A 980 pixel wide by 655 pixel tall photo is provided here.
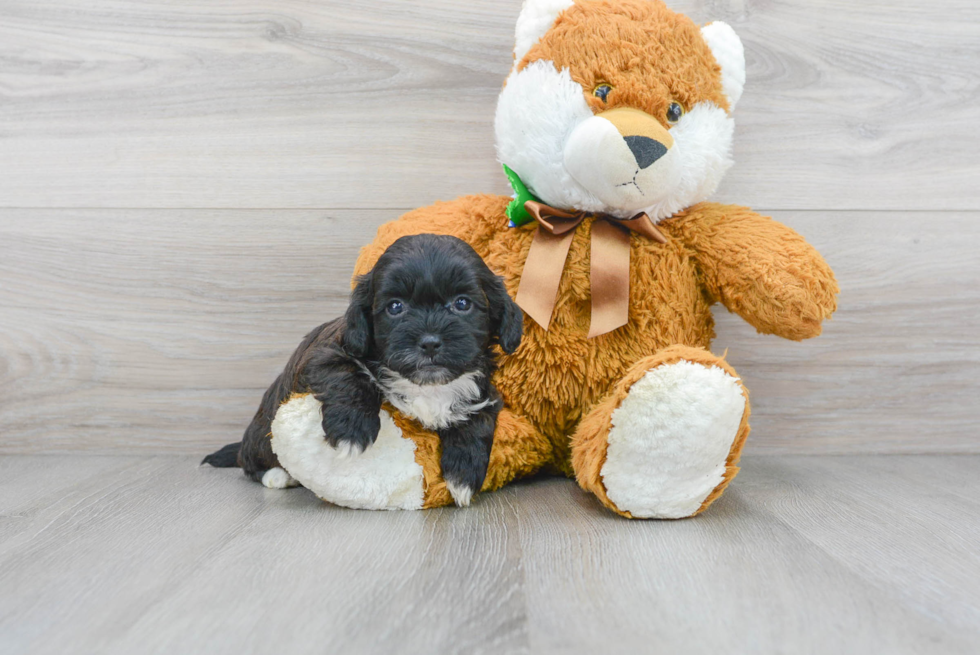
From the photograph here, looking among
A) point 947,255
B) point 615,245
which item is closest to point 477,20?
point 615,245

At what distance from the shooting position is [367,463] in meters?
1.30

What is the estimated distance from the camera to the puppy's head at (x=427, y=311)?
1.15 m

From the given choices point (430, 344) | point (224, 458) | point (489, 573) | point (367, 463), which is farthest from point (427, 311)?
point (224, 458)

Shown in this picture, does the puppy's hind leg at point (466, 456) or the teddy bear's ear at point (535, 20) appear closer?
the puppy's hind leg at point (466, 456)

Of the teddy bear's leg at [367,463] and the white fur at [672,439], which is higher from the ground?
the white fur at [672,439]

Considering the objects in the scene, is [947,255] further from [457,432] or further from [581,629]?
[581,629]

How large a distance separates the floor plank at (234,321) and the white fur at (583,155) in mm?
461

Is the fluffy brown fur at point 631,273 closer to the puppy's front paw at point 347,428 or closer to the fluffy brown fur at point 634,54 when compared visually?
the fluffy brown fur at point 634,54

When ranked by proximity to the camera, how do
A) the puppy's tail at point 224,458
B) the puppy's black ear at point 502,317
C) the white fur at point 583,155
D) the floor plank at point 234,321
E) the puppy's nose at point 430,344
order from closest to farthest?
1. the puppy's nose at point 430,344
2. the puppy's black ear at point 502,317
3. the white fur at point 583,155
4. the puppy's tail at point 224,458
5. the floor plank at point 234,321

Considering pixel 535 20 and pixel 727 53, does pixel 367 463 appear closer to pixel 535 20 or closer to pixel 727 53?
pixel 535 20

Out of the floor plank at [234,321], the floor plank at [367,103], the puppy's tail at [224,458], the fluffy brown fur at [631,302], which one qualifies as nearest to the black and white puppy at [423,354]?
the fluffy brown fur at [631,302]

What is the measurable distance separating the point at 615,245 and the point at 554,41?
1.38 feet

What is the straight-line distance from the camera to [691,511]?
1.27m

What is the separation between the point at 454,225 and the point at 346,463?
0.55 meters
